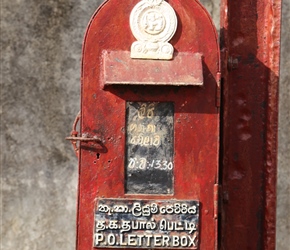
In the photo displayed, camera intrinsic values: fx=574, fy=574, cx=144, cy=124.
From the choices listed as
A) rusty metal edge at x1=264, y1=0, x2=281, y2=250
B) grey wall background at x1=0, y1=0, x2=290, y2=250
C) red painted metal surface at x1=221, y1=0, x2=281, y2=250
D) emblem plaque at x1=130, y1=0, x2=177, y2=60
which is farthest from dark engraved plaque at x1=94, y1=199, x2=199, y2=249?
grey wall background at x1=0, y1=0, x2=290, y2=250

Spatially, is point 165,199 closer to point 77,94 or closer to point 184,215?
point 184,215

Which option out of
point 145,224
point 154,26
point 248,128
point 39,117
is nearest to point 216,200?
point 145,224

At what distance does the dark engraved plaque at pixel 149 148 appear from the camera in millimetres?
2969

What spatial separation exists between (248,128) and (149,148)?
0.67 meters

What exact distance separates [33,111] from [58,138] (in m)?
0.30

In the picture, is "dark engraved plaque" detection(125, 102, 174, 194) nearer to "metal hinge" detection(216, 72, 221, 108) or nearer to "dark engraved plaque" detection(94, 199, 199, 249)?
"dark engraved plaque" detection(94, 199, 199, 249)

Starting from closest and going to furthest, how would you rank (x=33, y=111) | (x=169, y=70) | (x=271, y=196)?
(x=169, y=70), (x=271, y=196), (x=33, y=111)

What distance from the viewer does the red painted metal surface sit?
3287 mm

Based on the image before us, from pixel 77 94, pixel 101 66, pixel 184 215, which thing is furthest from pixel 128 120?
pixel 77 94

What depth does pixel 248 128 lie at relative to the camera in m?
3.31

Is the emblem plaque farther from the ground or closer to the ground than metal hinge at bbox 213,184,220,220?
farther from the ground

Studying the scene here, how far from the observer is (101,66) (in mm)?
2965

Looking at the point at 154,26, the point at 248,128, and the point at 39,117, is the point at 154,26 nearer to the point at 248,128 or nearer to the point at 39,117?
the point at 248,128

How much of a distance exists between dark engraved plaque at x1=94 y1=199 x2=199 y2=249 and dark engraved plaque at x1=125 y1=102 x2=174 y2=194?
0.09 meters
